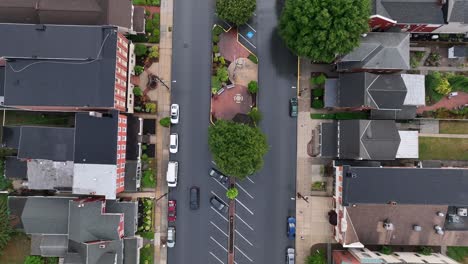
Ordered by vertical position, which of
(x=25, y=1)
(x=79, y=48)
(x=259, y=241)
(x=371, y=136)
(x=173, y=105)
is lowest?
(x=259, y=241)

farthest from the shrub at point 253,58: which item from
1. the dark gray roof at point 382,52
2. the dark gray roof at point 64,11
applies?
the dark gray roof at point 64,11

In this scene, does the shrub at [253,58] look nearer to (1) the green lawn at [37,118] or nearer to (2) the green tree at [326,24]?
(2) the green tree at [326,24]

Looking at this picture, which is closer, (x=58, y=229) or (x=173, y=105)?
(x=58, y=229)

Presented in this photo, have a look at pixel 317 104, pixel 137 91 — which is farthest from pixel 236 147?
pixel 137 91

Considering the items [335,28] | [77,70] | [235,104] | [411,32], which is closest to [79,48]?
[77,70]

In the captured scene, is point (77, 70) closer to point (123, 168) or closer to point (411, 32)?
point (123, 168)

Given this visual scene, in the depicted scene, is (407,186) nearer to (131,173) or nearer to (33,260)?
(131,173)

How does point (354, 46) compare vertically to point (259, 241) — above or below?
above

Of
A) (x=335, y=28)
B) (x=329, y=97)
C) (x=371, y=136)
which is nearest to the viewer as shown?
(x=335, y=28)
